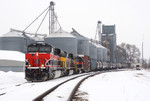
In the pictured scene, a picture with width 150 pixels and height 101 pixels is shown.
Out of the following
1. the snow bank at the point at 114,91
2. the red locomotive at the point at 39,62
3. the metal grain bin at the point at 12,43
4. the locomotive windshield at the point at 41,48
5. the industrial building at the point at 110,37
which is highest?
the industrial building at the point at 110,37

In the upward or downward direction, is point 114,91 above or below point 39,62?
below

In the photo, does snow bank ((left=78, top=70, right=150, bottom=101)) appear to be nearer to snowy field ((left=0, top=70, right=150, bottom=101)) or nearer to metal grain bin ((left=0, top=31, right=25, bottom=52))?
snowy field ((left=0, top=70, right=150, bottom=101))

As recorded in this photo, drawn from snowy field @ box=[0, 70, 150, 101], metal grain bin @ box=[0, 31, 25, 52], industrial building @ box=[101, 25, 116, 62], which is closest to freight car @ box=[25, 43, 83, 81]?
snowy field @ box=[0, 70, 150, 101]

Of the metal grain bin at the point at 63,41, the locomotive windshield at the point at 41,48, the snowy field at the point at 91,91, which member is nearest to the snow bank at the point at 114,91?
the snowy field at the point at 91,91

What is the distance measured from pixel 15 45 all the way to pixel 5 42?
3.14 m

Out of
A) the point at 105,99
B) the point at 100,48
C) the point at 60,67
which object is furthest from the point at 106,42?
the point at 105,99

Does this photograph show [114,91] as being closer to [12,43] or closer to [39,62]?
[39,62]

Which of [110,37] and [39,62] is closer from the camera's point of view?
[39,62]

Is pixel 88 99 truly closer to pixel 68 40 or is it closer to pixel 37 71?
pixel 37 71

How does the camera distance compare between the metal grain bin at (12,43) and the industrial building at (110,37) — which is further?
the industrial building at (110,37)

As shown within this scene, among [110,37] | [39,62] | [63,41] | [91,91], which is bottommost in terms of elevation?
[91,91]

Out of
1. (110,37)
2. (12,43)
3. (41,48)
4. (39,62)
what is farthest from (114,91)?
(110,37)

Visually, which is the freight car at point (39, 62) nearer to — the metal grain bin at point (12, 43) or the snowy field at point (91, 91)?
the snowy field at point (91, 91)

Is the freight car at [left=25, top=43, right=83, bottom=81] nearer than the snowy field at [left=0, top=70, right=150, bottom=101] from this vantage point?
No
